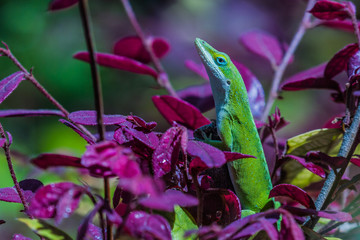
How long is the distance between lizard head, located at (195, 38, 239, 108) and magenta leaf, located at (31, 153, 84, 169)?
712 millimetres

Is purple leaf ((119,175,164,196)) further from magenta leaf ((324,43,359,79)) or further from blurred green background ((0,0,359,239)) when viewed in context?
blurred green background ((0,0,359,239))

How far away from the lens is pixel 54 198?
17.6 inches

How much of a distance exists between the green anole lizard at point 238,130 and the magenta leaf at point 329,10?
0.98 ft

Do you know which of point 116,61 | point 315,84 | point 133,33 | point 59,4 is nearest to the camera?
point 59,4

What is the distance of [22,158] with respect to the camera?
1.53 metres

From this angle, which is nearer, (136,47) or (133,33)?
(136,47)

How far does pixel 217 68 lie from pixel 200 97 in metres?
0.19

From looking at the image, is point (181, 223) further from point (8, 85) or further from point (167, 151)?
point (8, 85)

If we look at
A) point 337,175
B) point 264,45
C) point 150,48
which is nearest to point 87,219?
point 337,175

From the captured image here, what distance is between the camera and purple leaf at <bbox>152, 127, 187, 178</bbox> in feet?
1.77

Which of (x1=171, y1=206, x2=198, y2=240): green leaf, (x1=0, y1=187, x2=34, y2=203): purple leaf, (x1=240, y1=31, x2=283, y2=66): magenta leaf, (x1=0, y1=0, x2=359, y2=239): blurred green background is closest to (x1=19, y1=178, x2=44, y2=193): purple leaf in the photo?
(x1=0, y1=187, x2=34, y2=203): purple leaf

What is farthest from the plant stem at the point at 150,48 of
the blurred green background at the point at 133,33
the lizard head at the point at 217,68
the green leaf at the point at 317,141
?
the blurred green background at the point at 133,33

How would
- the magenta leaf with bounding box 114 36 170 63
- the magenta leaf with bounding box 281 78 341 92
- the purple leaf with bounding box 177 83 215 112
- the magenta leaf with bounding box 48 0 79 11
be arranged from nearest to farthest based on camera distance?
the magenta leaf with bounding box 48 0 79 11
the magenta leaf with bounding box 281 78 341 92
the purple leaf with bounding box 177 83 215 112
the magenta leaf with bounding box 114 36 170 63

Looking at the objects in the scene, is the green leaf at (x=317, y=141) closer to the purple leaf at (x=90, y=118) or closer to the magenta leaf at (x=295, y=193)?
the magenta leaf at (x=295, y=193)
